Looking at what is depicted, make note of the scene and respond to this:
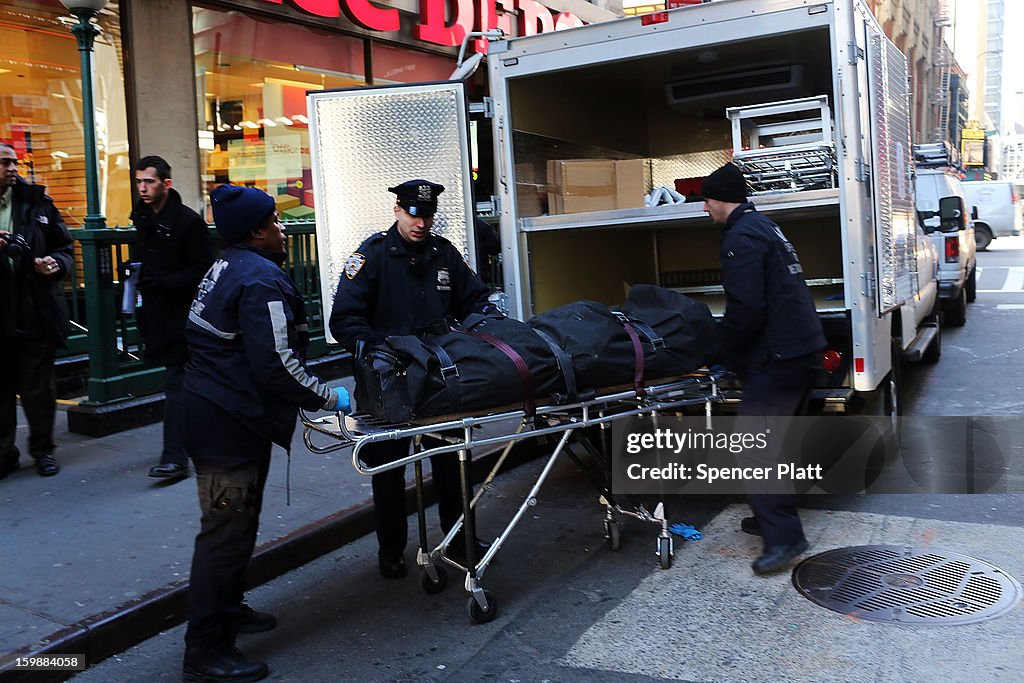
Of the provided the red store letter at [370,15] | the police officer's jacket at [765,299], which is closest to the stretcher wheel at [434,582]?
the police officer's jacket at [765,299]

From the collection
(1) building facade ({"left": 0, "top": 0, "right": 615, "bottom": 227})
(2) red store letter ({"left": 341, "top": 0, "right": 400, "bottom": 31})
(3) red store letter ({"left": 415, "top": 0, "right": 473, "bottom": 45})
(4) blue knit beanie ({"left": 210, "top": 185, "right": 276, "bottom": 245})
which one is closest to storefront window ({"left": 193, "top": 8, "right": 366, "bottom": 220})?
(1) building facade ({"left": 0, "top": 0, "right": 615, "bottom": 227})

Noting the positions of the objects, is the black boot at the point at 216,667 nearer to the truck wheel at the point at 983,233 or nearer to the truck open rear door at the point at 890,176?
the truck open rear door at the point at 890,176

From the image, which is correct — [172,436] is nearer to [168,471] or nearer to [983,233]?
[168,471]

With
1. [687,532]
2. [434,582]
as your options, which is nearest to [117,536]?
[434,582]

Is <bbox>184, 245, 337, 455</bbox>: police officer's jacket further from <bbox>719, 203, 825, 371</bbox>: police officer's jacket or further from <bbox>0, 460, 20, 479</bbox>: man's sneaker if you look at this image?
<bbox>0, 460, 20, 479</bbox>: man's sneaker

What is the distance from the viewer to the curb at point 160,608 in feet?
12.1

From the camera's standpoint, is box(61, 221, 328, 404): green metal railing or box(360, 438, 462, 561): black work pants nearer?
box(360, 438, 462, 561): black work pants

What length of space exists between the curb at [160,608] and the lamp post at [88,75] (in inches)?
124

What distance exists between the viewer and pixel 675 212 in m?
5.71

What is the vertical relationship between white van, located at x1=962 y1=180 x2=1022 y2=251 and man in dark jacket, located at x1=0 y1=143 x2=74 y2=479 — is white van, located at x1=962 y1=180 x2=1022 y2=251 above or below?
above

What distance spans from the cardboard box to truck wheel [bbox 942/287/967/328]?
305 inches

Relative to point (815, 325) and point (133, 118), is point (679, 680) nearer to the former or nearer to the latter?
point (815, 325)

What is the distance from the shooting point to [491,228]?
8.38 metres

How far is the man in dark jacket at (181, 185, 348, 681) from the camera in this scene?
11.5 feet
